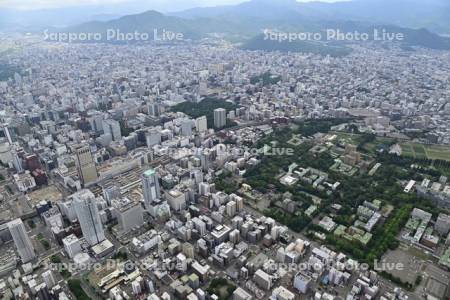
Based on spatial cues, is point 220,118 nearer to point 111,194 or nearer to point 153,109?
point 153,109

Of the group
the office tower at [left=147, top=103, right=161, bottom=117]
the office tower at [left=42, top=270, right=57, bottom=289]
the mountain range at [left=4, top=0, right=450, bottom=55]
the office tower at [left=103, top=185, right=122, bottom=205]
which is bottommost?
the office tower at [left=42, top=270, right=57, bottom=289]

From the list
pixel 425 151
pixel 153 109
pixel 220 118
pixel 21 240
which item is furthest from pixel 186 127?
pixel 425 151

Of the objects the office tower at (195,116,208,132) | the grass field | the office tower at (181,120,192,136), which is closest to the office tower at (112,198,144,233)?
the office tower at (181,120,192,136)

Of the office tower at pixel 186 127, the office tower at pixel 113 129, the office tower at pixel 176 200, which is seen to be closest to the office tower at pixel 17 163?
the office tower at pixel 113 129

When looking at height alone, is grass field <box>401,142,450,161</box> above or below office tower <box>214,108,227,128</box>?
below

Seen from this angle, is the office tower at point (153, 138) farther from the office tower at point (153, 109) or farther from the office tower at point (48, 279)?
the office tower at point (48, 279)

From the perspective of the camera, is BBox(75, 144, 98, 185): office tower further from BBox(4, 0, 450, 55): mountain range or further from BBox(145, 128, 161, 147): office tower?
BBox(4, 0, 450, 55): mountain range

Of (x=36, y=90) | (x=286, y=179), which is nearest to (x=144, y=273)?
(x=286, y=179)

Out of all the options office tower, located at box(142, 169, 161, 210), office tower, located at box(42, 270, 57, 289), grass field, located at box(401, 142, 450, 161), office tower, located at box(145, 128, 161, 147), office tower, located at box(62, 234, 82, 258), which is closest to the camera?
office tower, located at box(42, 270, 57, 289)
